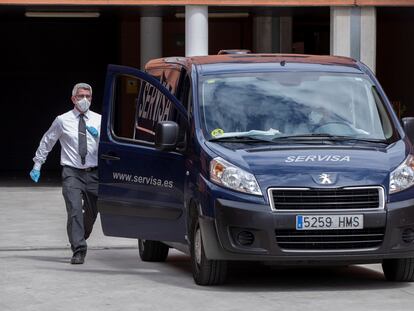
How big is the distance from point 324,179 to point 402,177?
678 mm

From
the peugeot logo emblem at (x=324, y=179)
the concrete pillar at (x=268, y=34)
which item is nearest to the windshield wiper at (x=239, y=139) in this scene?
the peugeot logo emblem at (x=324, y=179)

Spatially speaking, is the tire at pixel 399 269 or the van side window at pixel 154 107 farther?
the van side window at pixel 154 107

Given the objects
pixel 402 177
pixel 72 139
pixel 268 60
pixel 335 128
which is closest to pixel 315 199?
pixel 402 177

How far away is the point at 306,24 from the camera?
1348 inches

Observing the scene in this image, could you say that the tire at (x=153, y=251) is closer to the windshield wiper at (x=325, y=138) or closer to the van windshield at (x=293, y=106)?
the van windshield at (x=293, y=106)

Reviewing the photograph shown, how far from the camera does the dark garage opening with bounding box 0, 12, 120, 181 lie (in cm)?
3312

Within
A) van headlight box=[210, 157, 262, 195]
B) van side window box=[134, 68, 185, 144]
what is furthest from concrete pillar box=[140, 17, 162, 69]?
van headlight box=[210, 157, 262, 195]

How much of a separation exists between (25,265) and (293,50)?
22.9m

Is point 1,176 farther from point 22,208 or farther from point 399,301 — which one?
point 399,301

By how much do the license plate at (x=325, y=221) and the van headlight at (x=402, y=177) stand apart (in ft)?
1.30

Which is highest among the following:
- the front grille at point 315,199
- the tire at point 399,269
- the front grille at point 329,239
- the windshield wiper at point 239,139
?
the windshield wiper at point 239,139

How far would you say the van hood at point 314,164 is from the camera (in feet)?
32.3

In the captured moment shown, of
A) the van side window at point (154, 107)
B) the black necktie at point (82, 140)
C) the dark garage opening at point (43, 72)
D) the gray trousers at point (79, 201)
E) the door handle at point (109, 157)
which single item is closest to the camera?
the van side window at point (154, 107)

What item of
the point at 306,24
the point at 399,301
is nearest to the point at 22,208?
the point at 399,301
